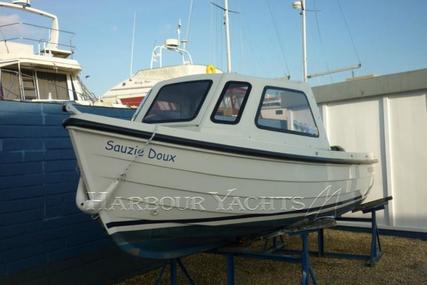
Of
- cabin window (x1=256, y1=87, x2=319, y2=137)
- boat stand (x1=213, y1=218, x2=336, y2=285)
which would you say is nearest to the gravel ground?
boat stand (x1=213, y1=218, x2=336, y2=285)

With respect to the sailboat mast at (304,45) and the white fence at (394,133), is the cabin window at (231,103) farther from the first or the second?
Answer: the sailboat mast at (304,45)

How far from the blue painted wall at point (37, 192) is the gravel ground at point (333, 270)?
1288mm

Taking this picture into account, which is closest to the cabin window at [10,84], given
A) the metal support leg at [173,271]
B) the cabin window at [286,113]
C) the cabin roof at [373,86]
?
the cabin roof at [373,86]

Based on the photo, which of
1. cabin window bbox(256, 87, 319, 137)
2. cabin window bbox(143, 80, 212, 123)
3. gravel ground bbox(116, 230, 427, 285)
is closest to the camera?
cabin window bbox(143, 80, 212, 123)

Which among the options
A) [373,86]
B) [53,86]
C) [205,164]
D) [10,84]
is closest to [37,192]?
[205,164]

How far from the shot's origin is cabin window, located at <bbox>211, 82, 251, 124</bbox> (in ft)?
15.1

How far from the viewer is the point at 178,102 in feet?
16.4

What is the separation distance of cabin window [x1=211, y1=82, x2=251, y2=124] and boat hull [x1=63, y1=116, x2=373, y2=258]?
53 centimetres

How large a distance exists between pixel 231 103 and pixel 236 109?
8cm

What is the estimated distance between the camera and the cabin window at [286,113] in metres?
4.95

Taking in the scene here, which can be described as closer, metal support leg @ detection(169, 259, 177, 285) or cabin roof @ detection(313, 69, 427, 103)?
metal support leg @ detection(169, 259, 177, 285)

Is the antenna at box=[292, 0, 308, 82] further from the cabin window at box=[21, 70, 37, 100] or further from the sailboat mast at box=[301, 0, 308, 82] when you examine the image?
the cabin window at box=[21, 70, 37, 100]

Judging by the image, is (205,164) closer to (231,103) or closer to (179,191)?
(179,191)

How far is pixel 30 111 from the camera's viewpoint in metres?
5.12
